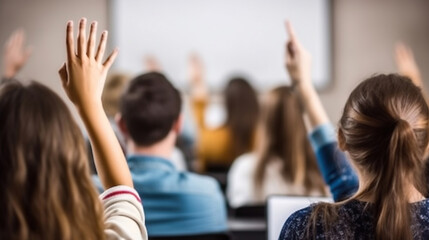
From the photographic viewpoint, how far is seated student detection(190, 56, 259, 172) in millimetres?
4698

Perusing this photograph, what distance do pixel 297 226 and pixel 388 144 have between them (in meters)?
0.25

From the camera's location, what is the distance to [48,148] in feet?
3.81

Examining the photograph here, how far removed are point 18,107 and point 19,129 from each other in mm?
38

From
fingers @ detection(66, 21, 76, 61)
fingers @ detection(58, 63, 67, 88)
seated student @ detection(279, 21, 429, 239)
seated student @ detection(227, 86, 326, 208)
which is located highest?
fingers @ detection(66, 21, 76, 61)

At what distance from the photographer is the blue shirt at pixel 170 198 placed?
7.68ft

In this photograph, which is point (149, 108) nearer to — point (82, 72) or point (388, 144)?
point (82, 72)

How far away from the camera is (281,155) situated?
352 cm

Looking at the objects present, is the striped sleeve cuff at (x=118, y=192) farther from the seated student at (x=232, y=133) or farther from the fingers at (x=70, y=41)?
the seated student at (x=232, y=133)

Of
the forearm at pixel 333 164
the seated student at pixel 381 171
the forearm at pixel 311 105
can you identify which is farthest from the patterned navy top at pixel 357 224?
the forearm at pixel 311 105

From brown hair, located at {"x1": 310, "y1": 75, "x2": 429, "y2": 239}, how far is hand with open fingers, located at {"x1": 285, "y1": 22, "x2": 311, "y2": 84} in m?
0.55

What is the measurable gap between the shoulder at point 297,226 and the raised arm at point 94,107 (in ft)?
1.12

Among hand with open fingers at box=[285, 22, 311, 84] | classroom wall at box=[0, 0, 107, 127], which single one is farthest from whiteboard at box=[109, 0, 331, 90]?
hand with open fingers at box=[285, 22, 311, 84]

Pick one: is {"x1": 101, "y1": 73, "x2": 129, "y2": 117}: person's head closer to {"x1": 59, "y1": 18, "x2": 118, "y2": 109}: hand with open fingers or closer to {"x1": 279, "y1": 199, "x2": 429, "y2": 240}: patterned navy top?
{"x1": 59, "y1": 18, "x2": 118, "y2": 109}: hand with open fingers

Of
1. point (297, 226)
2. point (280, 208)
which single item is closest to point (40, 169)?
point (297, 226)
